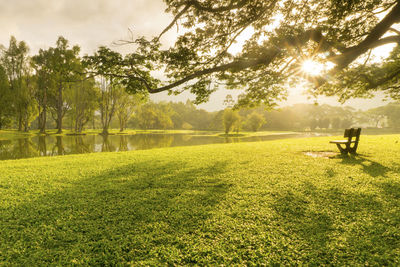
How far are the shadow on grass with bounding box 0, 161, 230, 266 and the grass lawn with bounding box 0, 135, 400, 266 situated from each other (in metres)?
0.02

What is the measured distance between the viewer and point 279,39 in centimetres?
802

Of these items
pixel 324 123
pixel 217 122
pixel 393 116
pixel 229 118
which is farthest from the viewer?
pixel 324 123

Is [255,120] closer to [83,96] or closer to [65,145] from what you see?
[83,96]

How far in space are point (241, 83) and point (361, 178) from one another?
708 cm

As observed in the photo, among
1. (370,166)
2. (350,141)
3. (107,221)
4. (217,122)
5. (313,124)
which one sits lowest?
(107,221)

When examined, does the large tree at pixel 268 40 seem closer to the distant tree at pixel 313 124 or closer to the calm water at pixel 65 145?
the calm water at pixel 65 145

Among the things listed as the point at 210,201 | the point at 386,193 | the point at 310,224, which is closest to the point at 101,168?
the point at 210,201

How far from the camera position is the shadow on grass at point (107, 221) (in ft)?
9.31

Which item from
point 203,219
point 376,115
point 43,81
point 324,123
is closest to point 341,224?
point 203,219

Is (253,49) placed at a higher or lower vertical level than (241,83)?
higher

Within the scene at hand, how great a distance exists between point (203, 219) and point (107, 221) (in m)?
2.15

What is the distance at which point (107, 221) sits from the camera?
369 centimetres

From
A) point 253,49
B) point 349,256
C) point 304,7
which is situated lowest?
point 349,256

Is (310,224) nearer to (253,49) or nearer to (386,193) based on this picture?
(386,193)
